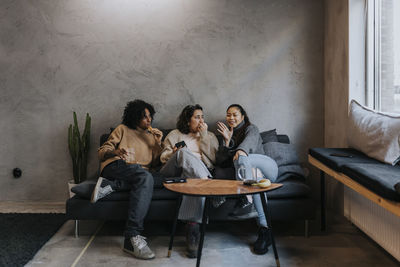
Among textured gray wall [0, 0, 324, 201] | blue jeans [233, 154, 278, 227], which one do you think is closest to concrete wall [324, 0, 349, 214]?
textured gray wall [0, 0, 324, 201]

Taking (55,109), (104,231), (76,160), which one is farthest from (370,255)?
(55,109)

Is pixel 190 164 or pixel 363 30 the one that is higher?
pixel 363 30

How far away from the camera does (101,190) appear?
9.00ft

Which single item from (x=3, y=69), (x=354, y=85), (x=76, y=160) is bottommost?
(x=76, y=160)

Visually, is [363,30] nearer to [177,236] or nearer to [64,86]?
[177,236]

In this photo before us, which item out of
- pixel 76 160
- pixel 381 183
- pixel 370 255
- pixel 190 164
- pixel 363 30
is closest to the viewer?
pixel 381 183

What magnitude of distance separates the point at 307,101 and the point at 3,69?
10.1 feet

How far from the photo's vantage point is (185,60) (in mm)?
3658

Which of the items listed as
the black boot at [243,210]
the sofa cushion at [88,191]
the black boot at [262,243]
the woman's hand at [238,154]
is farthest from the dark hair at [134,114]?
the black boot at [262,243]

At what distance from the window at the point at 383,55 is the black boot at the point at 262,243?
4.43 ft

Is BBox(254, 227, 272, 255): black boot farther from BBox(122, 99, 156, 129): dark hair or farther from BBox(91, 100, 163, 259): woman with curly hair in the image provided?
BBox(122, 99, 156, 129): dark hair

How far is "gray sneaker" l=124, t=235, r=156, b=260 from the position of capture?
246 cm

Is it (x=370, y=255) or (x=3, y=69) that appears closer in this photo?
(x=370, y=255)

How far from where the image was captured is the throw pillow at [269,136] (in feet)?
11.1
